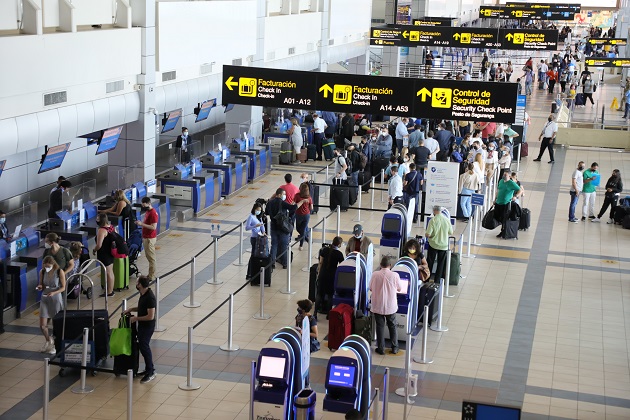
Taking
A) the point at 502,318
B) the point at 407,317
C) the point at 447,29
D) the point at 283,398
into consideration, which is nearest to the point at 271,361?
the point at 283,398

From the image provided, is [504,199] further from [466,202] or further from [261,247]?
[261,247]

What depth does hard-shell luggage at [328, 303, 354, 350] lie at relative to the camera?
13.3 m

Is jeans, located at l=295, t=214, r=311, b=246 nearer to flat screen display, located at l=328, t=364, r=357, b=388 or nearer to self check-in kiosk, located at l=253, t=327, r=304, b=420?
self check-in kiosk, located at l=253, t=327, r=304, b=420

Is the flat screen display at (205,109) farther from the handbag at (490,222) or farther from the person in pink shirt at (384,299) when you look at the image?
the person in pink shirt at (384,299)

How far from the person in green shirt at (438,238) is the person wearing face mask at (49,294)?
20.1ft

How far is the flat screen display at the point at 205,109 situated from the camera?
2911 centimetres

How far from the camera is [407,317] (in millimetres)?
13594

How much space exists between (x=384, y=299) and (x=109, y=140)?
1014cm

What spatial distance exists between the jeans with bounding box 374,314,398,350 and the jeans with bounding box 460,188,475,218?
27.9 feet

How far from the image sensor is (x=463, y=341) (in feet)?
45.9

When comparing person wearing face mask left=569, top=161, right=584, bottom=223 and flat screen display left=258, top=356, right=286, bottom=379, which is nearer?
flat screen display left=258, top=356, right=286, bottom=379

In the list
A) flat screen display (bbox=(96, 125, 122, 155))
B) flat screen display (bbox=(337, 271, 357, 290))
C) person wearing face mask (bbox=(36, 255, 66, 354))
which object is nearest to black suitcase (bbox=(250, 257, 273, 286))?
flat screen display (bbox=(337, 271, 357, 290))

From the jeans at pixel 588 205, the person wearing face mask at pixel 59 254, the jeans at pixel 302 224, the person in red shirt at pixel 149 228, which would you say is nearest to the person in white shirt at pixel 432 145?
the jeans at pixel 588 205

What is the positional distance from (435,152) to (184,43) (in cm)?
741
